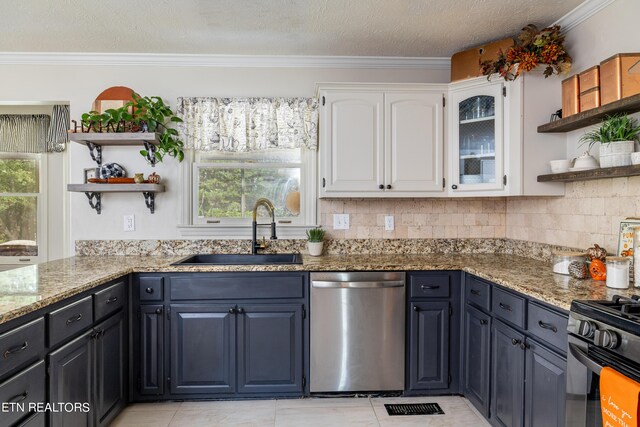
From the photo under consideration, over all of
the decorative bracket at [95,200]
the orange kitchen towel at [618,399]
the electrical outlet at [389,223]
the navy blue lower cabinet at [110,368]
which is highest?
the decorative bracket at [95,200]

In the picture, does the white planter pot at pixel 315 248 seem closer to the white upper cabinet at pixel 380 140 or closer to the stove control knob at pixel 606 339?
the white upper cabinet at pixel 380 140

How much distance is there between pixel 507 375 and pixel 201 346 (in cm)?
177

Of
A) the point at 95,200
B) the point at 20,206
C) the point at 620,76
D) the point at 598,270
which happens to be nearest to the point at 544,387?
the point at 598,270

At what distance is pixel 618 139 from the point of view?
201cm

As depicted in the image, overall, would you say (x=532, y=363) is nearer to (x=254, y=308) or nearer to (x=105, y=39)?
(x=254, y=308)

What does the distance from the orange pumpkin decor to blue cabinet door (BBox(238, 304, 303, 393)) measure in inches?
64.0

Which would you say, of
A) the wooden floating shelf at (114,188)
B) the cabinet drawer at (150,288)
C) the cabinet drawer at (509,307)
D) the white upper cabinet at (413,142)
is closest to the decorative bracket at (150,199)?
the wooden floating shelf at (114,188)

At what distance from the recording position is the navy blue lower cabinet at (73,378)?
1.68 metres

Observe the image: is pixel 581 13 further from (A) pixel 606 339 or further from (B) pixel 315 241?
(B) pixel 315 241

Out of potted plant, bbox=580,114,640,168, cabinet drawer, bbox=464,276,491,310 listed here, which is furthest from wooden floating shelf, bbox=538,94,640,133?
cabinet drawer, bbox=464,276,491,310

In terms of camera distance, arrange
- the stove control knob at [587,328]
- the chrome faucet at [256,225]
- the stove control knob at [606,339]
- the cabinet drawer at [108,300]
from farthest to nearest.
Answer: the chrome faucet at [256,225] < the cabinet drawer at [108,300] < the stove control knob at [587,328] < the stove control knob at [606,339]

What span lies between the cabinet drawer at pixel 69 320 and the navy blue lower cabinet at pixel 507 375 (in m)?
2.09

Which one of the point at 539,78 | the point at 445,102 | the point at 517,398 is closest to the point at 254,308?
the point at 517,398

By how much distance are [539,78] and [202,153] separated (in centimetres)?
242
